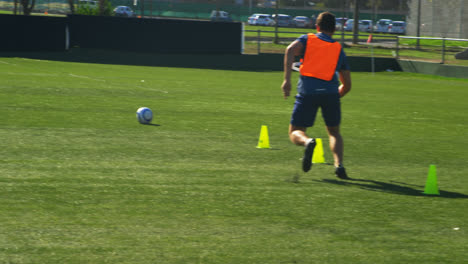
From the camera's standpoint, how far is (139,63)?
102ft

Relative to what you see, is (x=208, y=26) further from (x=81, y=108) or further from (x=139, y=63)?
(x=81, y=108)

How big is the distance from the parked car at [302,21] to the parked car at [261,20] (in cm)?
211

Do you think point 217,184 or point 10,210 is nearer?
point 10,210

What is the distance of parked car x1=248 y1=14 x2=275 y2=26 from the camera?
200 ft

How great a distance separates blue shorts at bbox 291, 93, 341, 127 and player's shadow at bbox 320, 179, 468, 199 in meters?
0.74

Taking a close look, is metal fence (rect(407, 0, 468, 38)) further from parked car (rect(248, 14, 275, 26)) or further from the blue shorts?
the blue shorts

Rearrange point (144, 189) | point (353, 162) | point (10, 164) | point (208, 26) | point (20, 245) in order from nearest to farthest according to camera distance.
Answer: point (20, 245) → point (144, 189) → point (10, 164) → point (353, 162) → point (208, 26)

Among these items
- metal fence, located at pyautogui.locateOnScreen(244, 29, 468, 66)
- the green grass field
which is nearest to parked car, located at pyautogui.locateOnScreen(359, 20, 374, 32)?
metal fence, located at pyautogui.locateOnScreen(244, 29, 468, 66)

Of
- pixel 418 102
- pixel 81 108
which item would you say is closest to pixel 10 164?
pixel 81 108

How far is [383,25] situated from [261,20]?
1473 cm

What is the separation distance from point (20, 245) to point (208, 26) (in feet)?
94.6

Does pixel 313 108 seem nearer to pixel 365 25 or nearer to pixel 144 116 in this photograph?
pixel 144 116

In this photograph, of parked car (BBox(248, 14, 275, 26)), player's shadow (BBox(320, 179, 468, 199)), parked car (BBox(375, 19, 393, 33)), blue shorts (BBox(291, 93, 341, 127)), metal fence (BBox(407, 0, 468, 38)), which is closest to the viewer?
player's shadow (BBox(320, 179, 468, 199))

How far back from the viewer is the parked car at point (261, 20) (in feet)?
200
